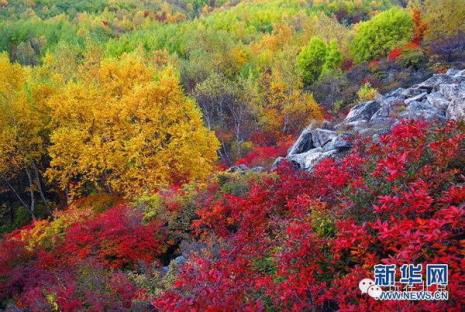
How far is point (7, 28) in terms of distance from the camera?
69688 mm

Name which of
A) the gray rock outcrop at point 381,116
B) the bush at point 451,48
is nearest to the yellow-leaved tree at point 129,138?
the gray rock outcrop at point 381,116

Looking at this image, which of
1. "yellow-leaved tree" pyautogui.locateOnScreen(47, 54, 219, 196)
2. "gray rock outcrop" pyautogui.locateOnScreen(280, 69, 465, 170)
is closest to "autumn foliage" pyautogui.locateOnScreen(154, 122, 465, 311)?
"gray rock outcrop" pyautogui.locateOnScreen(280, 69, 465, 170)

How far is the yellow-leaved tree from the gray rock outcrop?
520cm

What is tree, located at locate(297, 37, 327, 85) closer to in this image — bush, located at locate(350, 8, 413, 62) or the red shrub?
bush, located at locate(350, 8, 413, 62)

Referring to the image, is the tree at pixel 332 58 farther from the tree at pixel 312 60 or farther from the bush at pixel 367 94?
the bush at pixel 367 94

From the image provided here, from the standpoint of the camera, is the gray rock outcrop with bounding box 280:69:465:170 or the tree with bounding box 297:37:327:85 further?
the tree with bounding box 297:37:327:85

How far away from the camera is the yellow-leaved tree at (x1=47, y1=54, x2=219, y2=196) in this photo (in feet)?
68.5

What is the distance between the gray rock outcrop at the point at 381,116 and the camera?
16.9m

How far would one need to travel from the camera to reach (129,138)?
22047mm

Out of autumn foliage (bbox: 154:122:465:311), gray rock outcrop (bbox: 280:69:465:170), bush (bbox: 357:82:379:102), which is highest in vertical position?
autumn foliage (bbox: 154:122:465:311)

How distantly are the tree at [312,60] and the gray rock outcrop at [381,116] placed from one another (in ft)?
73.5

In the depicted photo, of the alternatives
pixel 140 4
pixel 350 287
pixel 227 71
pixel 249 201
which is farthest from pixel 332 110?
pixel 140 4

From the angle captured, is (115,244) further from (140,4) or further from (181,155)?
(140,4)

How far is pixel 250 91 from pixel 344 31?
95.7 ft
